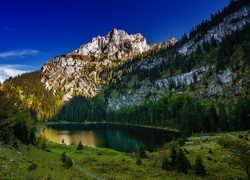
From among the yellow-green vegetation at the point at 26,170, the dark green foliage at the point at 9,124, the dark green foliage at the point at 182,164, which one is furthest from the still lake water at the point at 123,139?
the yellow-green vegetation at the point at 26,170

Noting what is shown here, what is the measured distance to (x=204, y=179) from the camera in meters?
30.8

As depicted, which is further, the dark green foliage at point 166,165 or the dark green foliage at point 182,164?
the dark green foliage at point 166,165

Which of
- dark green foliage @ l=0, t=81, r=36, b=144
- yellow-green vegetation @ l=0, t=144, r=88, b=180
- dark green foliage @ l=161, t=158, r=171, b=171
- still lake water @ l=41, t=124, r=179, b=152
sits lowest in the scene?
still lake water @ l=41, t=124, r=179, b=152

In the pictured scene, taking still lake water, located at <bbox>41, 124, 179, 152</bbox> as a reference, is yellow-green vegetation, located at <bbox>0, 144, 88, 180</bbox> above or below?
above

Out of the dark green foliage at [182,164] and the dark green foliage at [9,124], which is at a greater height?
the dark green foliage at [9,124]

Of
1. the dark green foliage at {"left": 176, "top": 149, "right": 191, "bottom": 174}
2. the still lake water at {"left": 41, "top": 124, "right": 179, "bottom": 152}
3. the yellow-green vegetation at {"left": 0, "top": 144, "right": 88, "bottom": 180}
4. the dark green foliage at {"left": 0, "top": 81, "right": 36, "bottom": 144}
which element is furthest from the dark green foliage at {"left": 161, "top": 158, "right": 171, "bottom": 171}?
the still lake water at {"left": 41, "top": 124, "right": 179, "bottom": 152}

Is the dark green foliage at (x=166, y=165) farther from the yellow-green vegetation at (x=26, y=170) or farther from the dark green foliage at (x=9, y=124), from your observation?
the dark green foliage at (x=9, y=124)

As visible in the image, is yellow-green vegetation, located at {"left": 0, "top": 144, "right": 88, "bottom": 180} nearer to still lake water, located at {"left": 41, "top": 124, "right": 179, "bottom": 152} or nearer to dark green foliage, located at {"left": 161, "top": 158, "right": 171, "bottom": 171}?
dark green foliage, located at {"left": 161, "top": 158, "right": 171, "bottom": 171}

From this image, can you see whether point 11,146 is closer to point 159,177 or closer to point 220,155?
point 159,177

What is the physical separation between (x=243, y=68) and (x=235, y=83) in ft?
44.1

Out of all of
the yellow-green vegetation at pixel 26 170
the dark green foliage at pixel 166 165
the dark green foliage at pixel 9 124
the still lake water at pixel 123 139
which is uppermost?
the dark green foliage at pixel 9 124

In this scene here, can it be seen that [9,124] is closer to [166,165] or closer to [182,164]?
[166,165]

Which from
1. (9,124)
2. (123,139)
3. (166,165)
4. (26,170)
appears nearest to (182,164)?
(166,165)

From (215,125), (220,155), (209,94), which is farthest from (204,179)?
(209,94)
